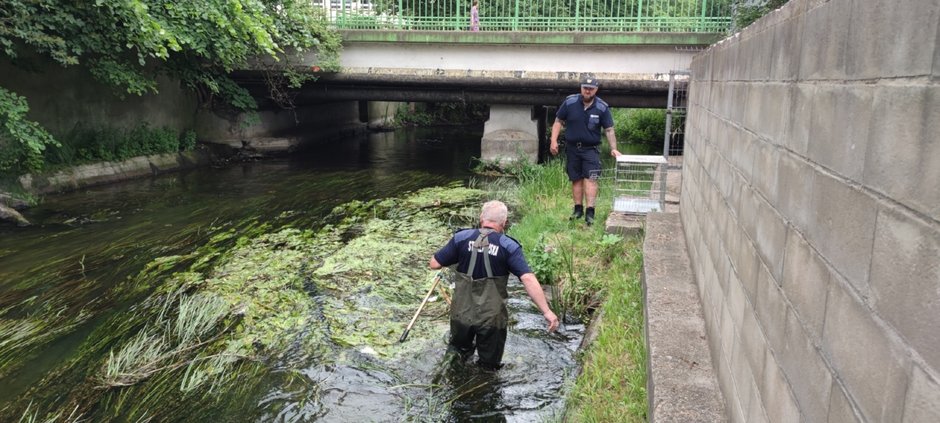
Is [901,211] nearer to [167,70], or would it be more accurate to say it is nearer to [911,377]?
[911,377]

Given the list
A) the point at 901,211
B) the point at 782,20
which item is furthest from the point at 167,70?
the point at 901,211

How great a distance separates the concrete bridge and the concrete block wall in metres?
10.9

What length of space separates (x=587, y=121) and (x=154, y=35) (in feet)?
22.4

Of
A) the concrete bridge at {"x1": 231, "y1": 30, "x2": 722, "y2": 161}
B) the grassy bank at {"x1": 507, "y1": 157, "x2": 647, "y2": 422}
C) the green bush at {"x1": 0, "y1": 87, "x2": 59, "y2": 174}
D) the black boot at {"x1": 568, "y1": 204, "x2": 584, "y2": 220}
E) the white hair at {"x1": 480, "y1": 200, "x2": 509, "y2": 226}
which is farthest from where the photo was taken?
the concrete bridge at {"x1": 231, "y1": 30, "x2": 722, "y2": 161}

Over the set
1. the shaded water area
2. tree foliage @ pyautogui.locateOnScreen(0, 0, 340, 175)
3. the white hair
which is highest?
tree foliage @ pyautogui.locateOnScreen(0, 0, 340, 175)

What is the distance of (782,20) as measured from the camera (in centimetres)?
266

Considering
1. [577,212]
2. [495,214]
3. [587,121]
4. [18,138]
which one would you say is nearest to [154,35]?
[18,138]

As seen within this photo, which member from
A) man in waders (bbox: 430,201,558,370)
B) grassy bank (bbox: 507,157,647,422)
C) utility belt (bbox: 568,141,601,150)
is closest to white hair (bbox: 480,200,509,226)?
man in waders (bbox: 430,201,558,370)

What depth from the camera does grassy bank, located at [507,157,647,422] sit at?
4141 millimetres

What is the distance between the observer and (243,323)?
19.8ft

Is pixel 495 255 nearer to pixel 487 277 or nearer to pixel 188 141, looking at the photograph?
pixel 487 277

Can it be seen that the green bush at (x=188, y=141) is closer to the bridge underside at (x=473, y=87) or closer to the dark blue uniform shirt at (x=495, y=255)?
the bridge underside at (x=473, y=87)

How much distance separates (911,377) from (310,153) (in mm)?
19049

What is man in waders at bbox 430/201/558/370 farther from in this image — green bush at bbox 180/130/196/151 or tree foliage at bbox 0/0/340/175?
green bush at bbox 180/130/196/151
